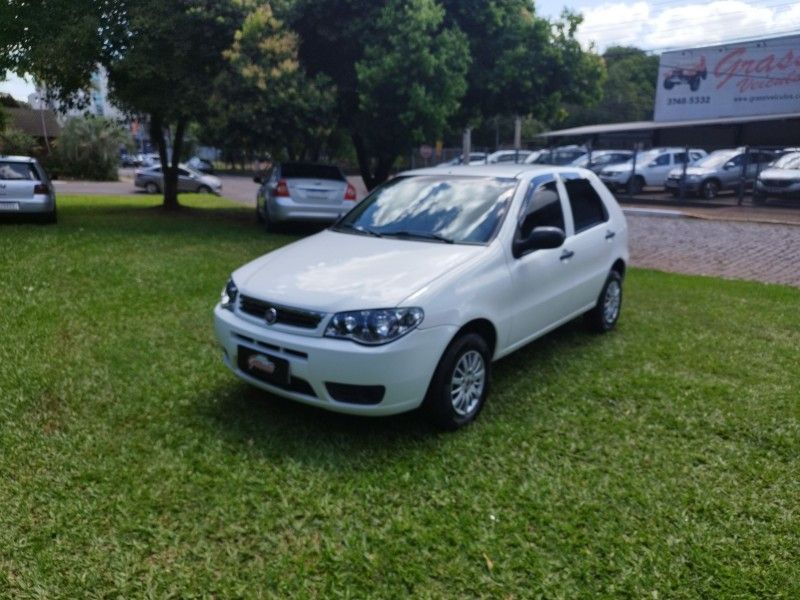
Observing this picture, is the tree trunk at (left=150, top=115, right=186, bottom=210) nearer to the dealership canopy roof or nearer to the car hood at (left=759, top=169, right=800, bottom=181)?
the car hood at (left=759, top=169, right=800, bottom=181)

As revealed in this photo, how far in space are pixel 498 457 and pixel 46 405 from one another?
299 cm

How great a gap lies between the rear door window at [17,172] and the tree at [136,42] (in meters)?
1.78

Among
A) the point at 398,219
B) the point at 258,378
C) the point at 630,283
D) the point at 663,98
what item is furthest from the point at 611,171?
the point at 258,378

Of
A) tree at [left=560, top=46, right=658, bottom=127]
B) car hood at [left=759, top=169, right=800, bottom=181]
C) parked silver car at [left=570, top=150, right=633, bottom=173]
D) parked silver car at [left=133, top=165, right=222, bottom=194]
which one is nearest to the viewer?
car hood at [left=759, top=169, right=800, bottom=181]

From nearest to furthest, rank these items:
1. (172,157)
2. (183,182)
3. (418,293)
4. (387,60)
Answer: (418,293) < (387,60) < (172,157) < (183,182)

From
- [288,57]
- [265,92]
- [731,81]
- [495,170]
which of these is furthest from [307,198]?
[731,81]

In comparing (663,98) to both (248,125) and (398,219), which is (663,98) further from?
(398,219)

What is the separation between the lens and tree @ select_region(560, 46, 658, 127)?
64062 mm

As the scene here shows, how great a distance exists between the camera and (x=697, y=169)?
782 inches

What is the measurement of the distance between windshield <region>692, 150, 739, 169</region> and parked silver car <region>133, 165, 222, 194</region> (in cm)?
1894

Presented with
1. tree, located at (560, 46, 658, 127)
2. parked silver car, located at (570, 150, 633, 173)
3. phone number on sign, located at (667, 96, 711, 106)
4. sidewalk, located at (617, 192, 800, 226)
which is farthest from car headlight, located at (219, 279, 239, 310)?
tree, located at (560, 46, 658, 127)

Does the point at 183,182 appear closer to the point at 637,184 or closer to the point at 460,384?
the point at 637,184

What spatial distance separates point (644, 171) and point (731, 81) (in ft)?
33.0

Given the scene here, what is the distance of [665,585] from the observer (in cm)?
272
